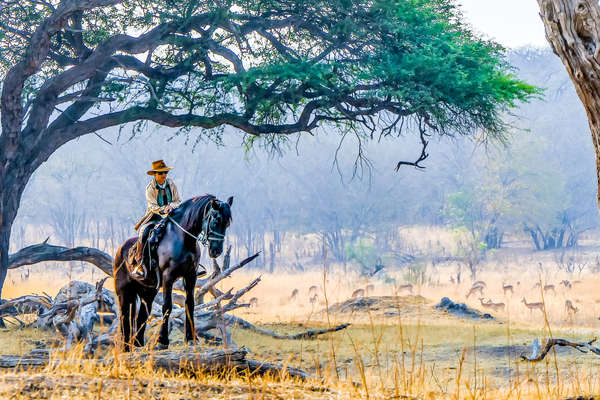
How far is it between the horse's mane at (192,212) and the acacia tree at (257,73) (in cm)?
644

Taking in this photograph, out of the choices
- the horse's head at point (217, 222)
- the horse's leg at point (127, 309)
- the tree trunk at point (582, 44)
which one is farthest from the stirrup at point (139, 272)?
the tree trunk at point (582, 44)

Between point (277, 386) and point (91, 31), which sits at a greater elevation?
point (91, 31)

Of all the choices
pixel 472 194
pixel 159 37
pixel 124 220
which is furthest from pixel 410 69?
pixel 124 220

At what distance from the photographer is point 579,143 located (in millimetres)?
64938

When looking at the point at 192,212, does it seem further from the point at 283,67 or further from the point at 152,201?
the point at 283,67

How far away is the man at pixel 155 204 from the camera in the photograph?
810cm

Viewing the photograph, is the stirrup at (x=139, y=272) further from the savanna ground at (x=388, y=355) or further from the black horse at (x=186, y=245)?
the savanna ground at (x=388, y=355)

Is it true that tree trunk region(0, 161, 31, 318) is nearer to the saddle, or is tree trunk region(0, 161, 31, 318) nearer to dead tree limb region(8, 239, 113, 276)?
dead tree limb region(8, 239, 113, 276)

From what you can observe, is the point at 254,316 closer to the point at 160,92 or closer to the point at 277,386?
the point at 160,92

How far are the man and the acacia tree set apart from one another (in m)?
6.15

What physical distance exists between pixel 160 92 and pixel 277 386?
11.5 metres

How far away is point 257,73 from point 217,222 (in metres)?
7.13

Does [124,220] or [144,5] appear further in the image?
[124,220]

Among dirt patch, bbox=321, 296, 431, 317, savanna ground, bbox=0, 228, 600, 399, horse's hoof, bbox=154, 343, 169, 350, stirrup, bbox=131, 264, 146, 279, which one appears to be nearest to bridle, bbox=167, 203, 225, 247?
stirrup, bbox=131, 264, 146, 279
